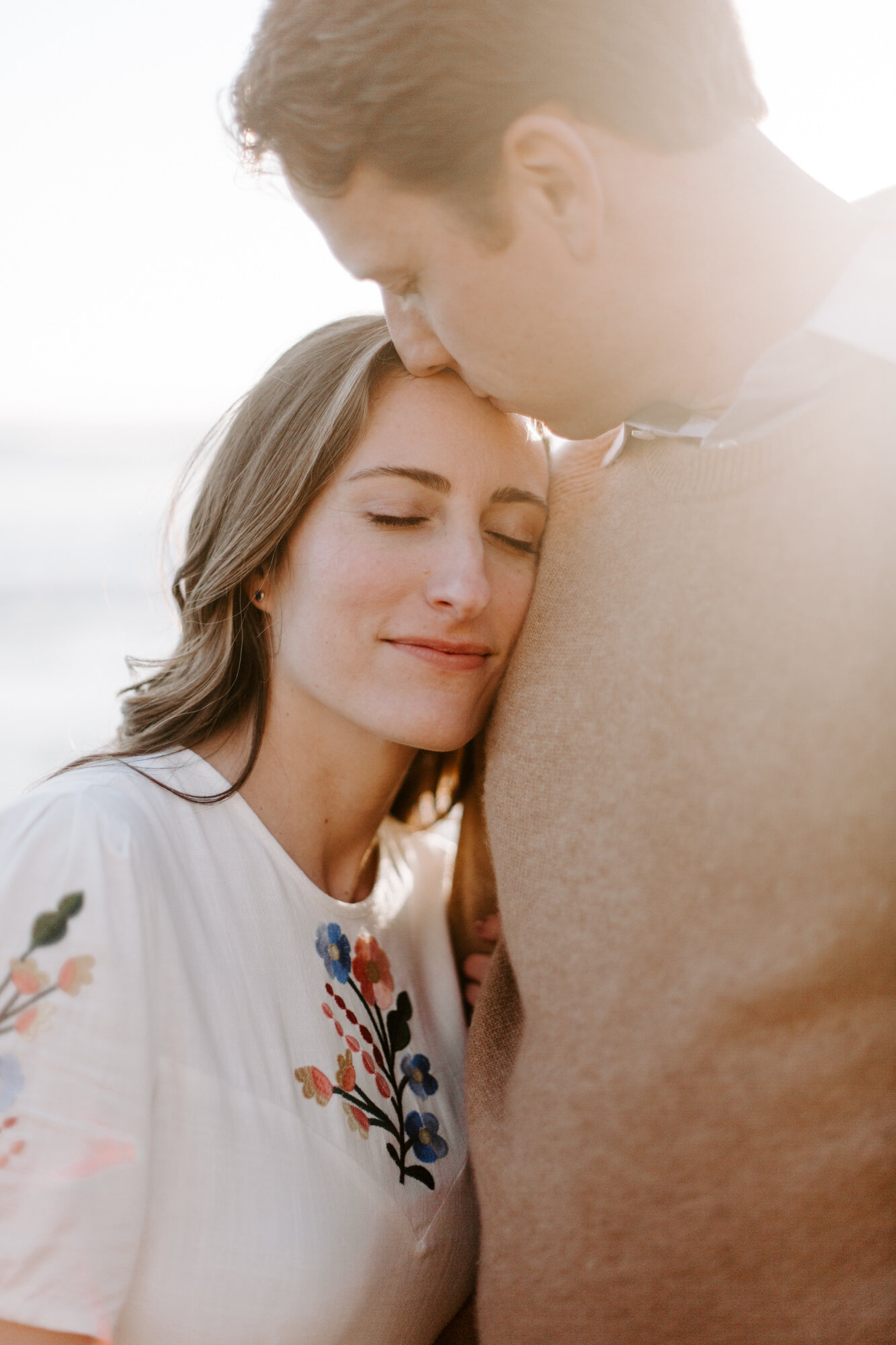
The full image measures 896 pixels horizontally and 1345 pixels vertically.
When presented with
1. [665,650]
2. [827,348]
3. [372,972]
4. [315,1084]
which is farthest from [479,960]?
[827,348]

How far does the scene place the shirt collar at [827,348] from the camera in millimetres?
1137

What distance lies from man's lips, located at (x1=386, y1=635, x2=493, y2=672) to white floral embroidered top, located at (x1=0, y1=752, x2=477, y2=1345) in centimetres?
40

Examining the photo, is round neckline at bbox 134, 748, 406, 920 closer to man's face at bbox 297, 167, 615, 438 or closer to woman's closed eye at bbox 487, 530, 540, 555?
woman's closed eye at bbox 487, 530, 540, 555

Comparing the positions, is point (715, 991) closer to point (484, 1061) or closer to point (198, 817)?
point (484, 1061)

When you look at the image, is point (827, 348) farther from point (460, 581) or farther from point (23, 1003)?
point (23, 1003)

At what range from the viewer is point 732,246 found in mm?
1309

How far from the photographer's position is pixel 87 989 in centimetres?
133

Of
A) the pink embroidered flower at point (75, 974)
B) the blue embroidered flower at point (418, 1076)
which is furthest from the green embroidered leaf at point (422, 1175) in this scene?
the pink embroidered flower at point (75, 974)

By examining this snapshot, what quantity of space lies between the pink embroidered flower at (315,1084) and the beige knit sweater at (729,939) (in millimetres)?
322

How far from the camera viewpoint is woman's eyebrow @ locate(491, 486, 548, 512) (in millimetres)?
1730

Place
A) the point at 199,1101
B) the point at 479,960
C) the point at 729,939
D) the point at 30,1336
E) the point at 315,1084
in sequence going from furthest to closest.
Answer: the point at 479,960 < the point at 315,1084 < the point at 199,1101 < the point at 30,1336 < the point at 729,939

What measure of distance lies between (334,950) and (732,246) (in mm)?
1217

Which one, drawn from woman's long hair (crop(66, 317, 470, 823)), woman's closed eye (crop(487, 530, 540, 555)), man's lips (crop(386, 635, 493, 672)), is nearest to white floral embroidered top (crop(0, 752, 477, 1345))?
woman's long hair (crop(66, 317, 470, 823))

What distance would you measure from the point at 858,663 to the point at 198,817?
3.41 ft
